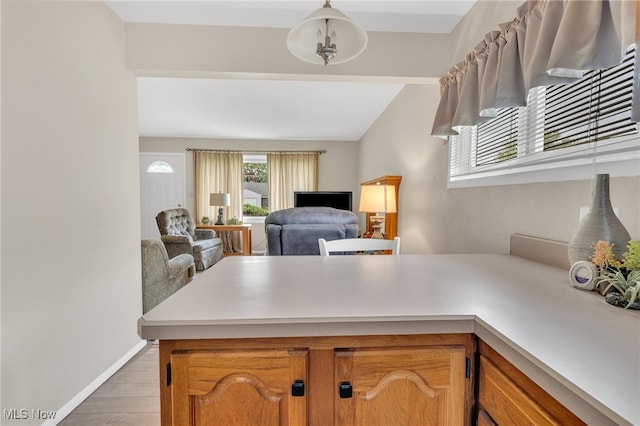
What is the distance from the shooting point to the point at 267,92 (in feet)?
11.3

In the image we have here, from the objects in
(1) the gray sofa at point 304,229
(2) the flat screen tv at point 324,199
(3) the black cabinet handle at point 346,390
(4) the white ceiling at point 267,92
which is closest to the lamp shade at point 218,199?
(4) the white ceiling at point 267,92

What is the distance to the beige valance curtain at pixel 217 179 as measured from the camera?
5.96 meters

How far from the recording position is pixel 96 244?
177cm

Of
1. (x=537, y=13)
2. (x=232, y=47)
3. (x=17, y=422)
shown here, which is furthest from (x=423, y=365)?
(x=232, y=47)

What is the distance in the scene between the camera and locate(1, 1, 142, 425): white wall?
1266 mm

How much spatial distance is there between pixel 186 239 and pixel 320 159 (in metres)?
3.15

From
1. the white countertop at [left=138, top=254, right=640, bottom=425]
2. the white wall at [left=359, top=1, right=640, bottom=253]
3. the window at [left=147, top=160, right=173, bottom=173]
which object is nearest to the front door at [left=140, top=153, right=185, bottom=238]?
the window at [left=147, top=160, right=173, bottom=173]

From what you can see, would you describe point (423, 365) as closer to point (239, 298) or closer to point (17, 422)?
point (239, 298)

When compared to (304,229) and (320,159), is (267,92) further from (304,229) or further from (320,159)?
(320,159)

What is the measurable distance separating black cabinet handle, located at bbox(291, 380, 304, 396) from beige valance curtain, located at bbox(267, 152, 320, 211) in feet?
18.0

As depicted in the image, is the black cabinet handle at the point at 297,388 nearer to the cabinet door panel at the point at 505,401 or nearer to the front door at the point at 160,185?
the cabinet door panel at the point at 505,401

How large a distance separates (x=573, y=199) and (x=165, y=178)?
6.44 metres

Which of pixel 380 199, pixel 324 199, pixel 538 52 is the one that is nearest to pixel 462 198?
pixel 380 199

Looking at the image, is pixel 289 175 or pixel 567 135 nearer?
pixel 567 135
